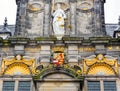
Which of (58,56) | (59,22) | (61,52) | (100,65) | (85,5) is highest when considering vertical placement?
(85,5)

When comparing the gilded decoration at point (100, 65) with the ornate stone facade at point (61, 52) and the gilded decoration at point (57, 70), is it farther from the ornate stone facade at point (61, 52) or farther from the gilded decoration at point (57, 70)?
the gilded decoration at point (57, 70)

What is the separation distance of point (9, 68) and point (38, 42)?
94.3 inches

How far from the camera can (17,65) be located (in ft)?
72.2

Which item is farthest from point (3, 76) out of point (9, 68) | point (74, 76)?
point (74, 76)

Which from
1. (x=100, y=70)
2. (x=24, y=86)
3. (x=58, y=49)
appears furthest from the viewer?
(x=58, y=49)

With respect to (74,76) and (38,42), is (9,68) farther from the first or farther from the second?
(74,76)

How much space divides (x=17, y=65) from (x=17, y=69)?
0.94 ft

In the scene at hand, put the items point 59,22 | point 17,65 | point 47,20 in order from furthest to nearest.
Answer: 1. point 47,20
2. point 59,22
3. point 17,65

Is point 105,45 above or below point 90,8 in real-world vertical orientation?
below

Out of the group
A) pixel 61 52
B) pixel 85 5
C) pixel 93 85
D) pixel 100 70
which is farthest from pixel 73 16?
pixel 93 85

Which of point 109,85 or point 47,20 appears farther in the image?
point 47,20

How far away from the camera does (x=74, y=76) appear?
21.0m

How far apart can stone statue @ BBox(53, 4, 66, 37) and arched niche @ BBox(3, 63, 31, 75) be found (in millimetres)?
3135

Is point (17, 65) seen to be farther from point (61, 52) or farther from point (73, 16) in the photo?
point (73, 16)
